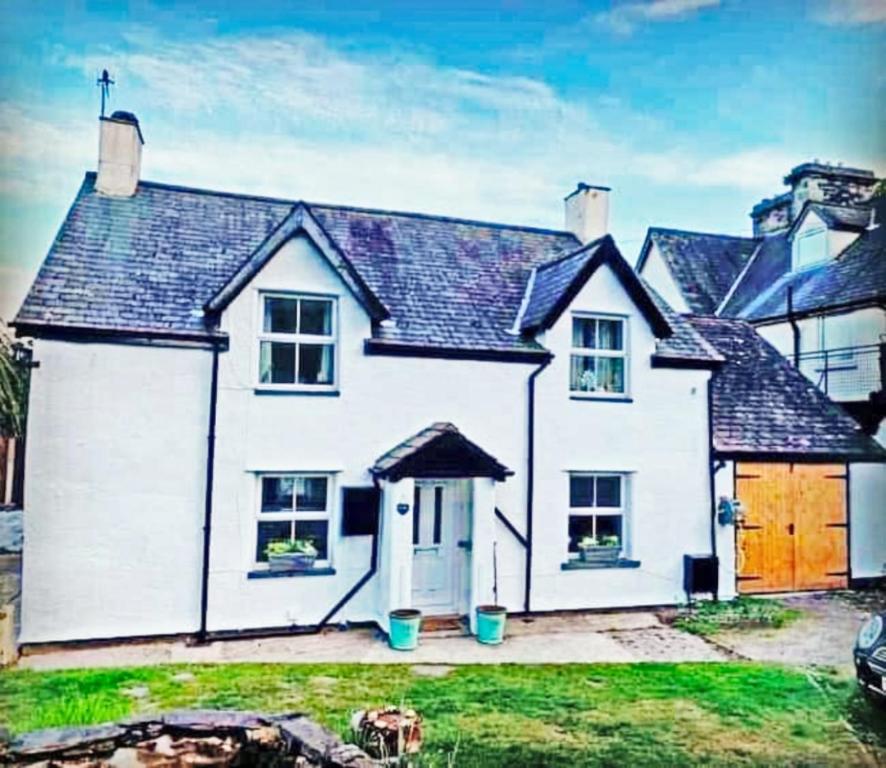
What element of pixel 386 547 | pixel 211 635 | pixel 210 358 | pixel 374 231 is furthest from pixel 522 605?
pixel 374 231

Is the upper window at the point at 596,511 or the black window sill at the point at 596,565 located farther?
the upper window at the point at 596,511

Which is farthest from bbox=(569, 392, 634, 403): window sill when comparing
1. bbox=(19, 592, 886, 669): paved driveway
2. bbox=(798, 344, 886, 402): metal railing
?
bbox=(798, 344, 886, 402): metal railing

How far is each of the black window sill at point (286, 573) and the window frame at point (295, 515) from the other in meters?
0.04

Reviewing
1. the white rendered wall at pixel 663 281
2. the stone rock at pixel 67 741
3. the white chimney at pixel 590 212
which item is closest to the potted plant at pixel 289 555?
the stone rock at pixel 67 741

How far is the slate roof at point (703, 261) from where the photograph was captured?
20.4 ft

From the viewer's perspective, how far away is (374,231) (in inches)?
227

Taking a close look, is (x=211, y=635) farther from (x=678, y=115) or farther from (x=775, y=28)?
(x=775, y=28)

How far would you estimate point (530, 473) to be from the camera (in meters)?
5.10

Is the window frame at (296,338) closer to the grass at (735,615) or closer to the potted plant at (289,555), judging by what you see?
the potted plant at (289,555)

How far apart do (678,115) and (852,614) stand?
11.7 feet

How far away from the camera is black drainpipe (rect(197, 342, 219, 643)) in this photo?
14.3 feet

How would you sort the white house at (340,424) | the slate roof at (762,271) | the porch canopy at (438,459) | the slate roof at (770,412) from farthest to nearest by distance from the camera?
the slate roof at (762,271)
the slate roof at (770,412)
the porch canopy at (438,459)
the white house at (340,424)

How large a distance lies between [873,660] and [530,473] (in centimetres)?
230

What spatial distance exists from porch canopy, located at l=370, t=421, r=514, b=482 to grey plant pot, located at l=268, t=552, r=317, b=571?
27.5 inches
